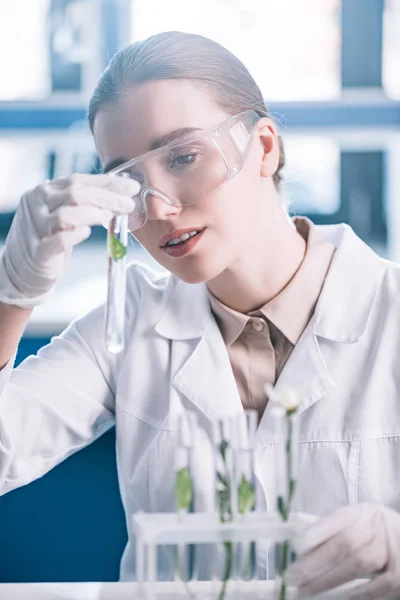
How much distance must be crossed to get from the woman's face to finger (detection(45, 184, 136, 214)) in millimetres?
117

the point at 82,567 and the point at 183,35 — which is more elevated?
the point at 183,35

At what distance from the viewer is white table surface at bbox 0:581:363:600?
1013 millimetres

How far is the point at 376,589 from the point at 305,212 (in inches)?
72.3

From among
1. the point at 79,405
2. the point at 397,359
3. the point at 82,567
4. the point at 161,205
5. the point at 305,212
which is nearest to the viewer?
the point at 161,205

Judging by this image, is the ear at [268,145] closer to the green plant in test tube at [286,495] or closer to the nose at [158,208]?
the nose at [158,208]

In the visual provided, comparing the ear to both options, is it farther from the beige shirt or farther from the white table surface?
the white table surface

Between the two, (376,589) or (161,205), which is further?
(161,205)

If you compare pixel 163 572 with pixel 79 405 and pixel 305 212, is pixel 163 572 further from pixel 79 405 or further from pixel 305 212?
pixel 305 212

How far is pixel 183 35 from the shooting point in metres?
1.54

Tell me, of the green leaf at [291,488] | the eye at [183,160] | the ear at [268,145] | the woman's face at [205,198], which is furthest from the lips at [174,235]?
the green leaf at [291,488]

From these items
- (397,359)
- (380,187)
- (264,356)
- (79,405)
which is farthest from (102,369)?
(380,187)

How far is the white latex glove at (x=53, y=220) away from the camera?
1.23m

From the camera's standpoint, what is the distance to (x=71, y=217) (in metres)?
1.23

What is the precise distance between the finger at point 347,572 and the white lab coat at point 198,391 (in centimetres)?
29
